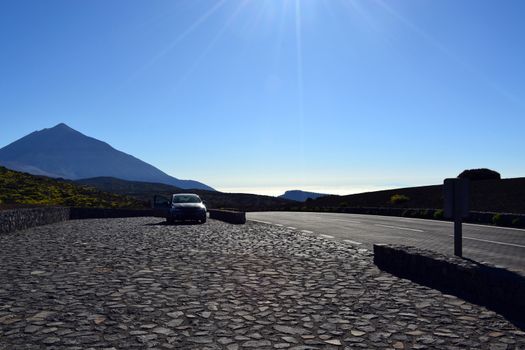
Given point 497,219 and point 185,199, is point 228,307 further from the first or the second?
point 185,199

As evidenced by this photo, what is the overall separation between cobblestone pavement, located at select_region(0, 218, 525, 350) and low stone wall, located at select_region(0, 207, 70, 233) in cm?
897

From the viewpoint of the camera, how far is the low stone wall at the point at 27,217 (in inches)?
735

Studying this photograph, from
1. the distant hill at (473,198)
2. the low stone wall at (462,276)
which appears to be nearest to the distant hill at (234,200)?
the distant hill at (473,198)

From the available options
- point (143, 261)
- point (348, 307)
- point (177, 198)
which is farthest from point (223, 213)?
point (348, 307)

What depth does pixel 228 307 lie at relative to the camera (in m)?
6.31

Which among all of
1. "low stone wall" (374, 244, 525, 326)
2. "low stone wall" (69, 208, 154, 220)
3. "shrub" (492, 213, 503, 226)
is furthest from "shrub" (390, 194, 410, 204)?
"low stone wall" (374, 244, 525, 326)

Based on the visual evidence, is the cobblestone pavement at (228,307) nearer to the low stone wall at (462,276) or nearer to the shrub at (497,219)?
the low stone wall at (462,276)

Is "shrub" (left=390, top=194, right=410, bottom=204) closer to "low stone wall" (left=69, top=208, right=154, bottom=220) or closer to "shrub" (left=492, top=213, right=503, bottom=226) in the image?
"shrub" (left=492, top=213, right=503, bottom=226)

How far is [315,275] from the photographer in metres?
8.64

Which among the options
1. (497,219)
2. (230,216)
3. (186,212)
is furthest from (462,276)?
(230,216)

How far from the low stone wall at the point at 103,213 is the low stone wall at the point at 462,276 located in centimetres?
2794

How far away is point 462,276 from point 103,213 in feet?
102

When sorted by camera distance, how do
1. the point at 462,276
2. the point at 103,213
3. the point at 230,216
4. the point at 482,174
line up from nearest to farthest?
1. the point at 462,276
2. the point at 230,216
3. the point at 103,213
4. the point at 482,174

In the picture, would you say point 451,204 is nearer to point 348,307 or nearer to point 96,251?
point 348,307
